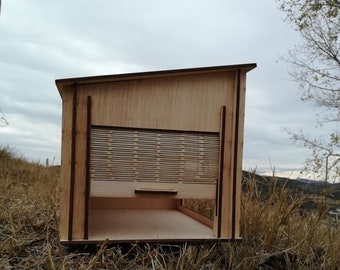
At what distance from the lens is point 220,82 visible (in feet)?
8.46

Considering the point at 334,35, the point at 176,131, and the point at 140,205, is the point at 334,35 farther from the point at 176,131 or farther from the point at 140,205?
the point at 176,131

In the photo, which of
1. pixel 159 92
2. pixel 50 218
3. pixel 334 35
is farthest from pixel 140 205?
pixel 334 35

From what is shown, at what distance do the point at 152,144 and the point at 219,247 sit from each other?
942 mm

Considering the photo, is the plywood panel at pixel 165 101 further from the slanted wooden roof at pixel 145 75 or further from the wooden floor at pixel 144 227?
the wooden floor at pixel 144 227

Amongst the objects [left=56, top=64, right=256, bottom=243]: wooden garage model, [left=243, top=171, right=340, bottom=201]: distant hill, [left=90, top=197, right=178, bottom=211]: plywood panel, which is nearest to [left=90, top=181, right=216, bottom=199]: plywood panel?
[left=56, top=64, right=256, bottom=243]: wooden garage model

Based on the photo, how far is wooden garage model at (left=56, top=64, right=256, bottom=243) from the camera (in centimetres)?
229

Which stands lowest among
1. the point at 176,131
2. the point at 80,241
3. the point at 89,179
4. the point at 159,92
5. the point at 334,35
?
the point at 80,241

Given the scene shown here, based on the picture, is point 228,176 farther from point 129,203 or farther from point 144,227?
point 129,203

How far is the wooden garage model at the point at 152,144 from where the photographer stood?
2.29 meters

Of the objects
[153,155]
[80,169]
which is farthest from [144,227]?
[80,169]

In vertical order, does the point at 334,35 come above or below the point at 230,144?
above

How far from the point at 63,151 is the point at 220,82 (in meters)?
1.17

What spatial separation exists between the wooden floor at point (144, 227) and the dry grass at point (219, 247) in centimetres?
9

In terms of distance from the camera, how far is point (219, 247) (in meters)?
2.70
